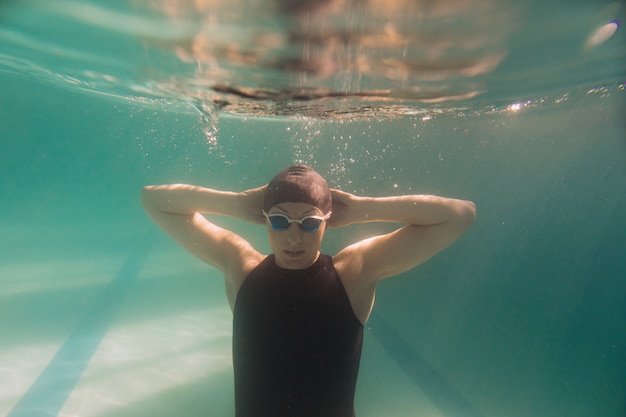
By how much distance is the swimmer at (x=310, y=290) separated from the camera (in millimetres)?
2512

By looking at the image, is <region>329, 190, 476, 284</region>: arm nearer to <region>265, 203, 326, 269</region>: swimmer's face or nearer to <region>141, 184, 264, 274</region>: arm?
<region>265, 203, 326, 269</region>: swimmer's face

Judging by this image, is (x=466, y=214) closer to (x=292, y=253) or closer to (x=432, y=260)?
(x=292, y=253)

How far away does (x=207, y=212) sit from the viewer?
312cm

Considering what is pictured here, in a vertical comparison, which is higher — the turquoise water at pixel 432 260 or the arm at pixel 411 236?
the turquoise water at pixel 432 260

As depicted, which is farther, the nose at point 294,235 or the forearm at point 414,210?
the forearm at point 414,210

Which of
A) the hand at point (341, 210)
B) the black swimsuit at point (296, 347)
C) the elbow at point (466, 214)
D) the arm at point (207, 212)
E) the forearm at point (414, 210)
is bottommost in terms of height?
the black swimsuit at point (296, 347)

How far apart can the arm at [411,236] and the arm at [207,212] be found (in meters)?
0.92

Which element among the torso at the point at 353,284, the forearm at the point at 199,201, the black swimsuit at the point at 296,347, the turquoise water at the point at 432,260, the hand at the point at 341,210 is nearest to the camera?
the black swimsuit at the point at 296,347

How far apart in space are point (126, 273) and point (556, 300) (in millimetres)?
17427

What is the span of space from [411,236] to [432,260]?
9.59m

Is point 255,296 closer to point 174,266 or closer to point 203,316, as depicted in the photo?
point 203,316

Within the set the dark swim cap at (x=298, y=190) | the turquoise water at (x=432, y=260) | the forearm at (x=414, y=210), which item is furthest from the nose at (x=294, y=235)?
the turquoise water at (x=432, y=260)

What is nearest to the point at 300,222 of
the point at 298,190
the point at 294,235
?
the point at 294,235

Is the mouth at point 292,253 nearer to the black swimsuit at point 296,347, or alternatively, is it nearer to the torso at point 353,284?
the black swimsuit at point 296,347
